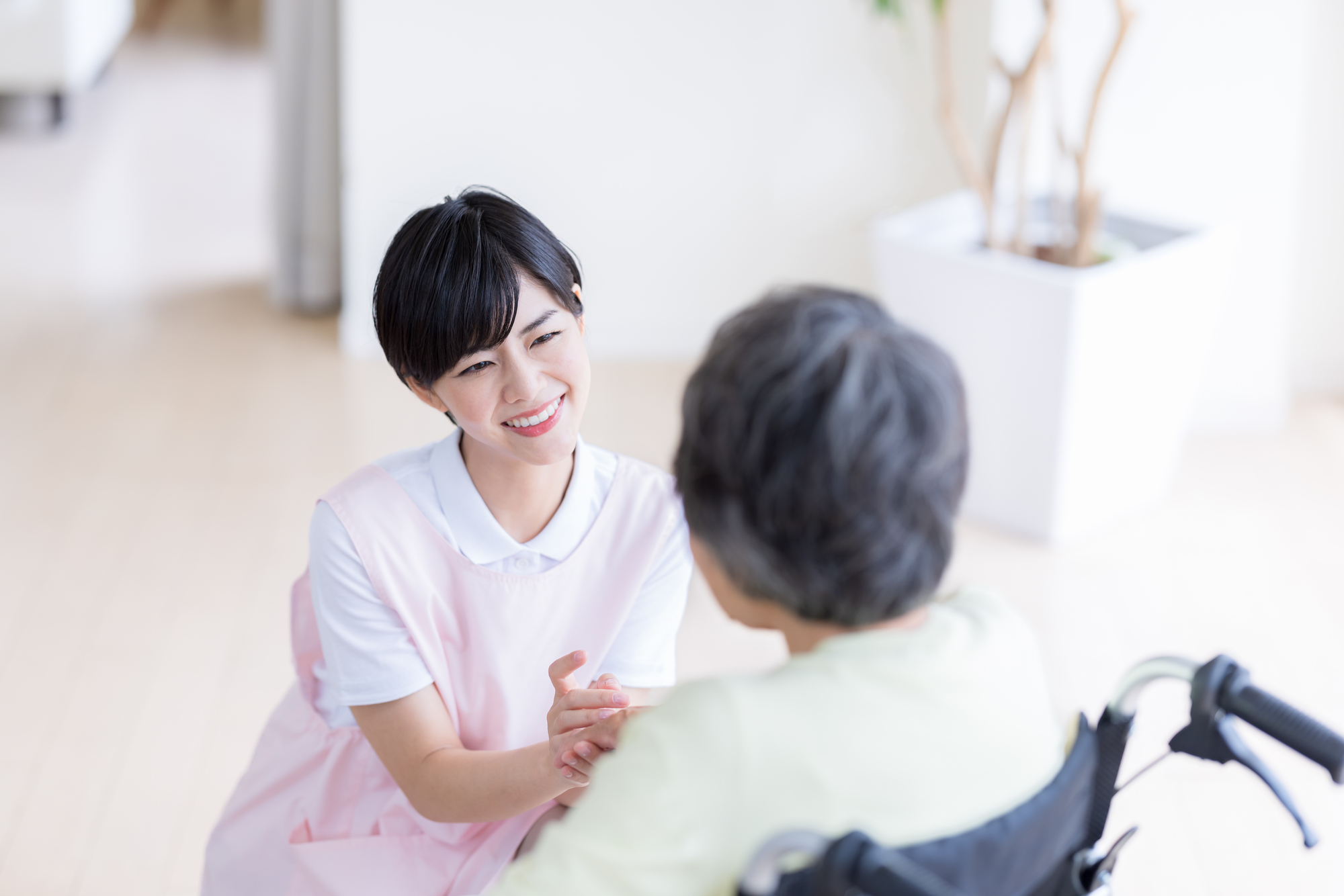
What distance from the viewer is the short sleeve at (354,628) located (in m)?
1.29

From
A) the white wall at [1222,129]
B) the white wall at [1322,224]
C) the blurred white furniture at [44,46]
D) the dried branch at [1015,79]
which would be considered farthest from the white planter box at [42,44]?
the white wall at [1322,224]

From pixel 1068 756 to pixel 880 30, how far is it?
271 cm

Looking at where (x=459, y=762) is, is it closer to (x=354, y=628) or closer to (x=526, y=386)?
(x=354, y=628)

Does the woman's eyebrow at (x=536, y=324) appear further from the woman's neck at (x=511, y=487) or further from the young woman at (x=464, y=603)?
the woman's neck at (x=511, y=487)

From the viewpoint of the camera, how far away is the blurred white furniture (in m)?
4.86

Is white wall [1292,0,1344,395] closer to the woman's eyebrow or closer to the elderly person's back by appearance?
the woman's eyebrow

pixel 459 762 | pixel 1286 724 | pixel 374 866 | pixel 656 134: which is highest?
pixel 656 134

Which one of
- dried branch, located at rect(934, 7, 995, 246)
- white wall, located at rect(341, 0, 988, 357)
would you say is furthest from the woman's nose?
white wall, located at rect(341, 0, 988, 357)

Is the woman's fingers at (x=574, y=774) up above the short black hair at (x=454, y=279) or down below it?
below

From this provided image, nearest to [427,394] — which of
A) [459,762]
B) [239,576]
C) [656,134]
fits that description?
[459,762]

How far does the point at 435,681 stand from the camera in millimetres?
1333

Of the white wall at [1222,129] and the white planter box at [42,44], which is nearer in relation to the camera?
the white wall at [1222,129]

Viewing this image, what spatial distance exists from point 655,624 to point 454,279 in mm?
404

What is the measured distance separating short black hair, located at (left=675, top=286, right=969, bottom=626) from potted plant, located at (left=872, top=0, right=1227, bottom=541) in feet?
5.89
